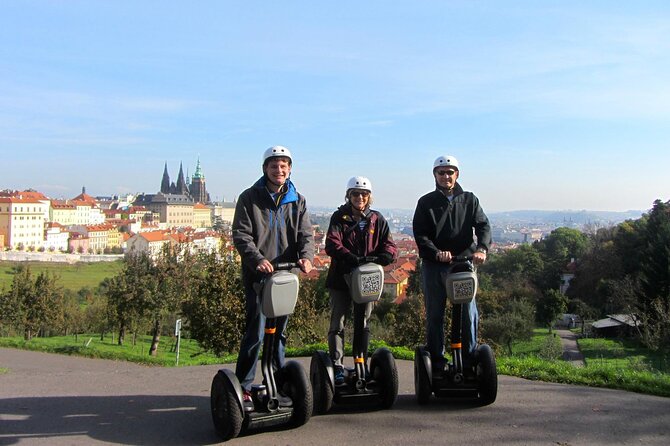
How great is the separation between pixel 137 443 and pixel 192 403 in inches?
50.5

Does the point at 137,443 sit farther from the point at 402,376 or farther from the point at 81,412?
the point at 402,376

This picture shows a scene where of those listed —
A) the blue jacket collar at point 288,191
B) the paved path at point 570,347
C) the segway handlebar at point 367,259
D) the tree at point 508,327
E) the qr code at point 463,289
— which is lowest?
the paved path at point 570,347

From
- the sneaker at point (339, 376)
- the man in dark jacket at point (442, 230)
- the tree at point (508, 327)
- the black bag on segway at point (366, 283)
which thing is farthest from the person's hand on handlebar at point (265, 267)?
the tree at point (508, 327)

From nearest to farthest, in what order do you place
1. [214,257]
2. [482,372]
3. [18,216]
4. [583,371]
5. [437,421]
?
[437,421] < [482,372] < [583,371] < [214,257] < [18,216]

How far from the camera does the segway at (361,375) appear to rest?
4.95 metres

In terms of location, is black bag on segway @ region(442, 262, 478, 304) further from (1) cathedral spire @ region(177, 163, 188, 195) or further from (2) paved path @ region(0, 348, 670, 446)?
(1) cathedral spire @ region(177, 163, 188, 195)

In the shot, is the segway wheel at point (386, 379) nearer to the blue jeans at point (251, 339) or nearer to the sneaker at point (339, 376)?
the sneaker at point (339, 376)

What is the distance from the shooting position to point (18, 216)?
4144 inches

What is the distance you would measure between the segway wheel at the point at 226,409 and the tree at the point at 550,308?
129ft

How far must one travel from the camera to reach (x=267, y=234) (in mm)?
4863

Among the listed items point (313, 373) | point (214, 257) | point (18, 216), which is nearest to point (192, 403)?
point (313, 373)

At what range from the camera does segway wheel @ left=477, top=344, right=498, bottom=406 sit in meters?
4.99

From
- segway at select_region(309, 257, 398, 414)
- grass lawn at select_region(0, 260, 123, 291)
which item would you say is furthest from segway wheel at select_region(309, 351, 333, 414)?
grass lawn at select_region(0, 260, 123, 291)

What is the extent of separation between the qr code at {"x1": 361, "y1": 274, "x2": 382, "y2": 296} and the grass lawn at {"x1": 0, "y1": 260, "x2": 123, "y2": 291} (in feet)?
199
